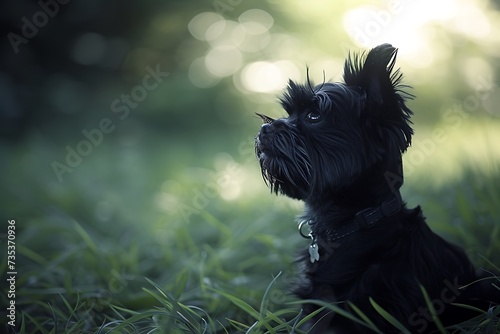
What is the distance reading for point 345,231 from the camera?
2.60 metres

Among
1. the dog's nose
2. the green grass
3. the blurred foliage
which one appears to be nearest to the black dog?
the dog's nose

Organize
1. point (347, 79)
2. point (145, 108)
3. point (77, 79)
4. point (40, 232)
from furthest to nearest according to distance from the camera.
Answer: point (145, 108) → point (77, 79) → point (40, 232) → point (347, 79)

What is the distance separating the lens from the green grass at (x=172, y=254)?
2867 millimetres

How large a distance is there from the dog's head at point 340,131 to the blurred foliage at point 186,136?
3.03ft

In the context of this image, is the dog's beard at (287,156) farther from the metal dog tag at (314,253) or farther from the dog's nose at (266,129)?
the metal dog tag at (314,253)

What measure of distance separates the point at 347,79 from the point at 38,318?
8.43 ft

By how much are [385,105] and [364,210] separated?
59 centimetres

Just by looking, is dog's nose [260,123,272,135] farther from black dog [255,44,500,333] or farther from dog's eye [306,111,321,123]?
dog's eye [306,111,321,123]

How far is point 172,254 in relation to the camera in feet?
14.9

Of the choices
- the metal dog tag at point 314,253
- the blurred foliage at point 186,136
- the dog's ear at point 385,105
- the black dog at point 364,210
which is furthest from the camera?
the blurred foliage at point 186,136

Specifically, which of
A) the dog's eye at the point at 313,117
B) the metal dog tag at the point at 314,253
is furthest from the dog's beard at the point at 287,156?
the metal dog tag at the point at 314,253

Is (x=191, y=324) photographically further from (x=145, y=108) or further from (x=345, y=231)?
(x=145, y=108)

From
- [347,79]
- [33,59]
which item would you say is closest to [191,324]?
[347,79]

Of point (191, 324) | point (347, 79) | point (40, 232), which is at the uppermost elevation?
point (347, 79)
